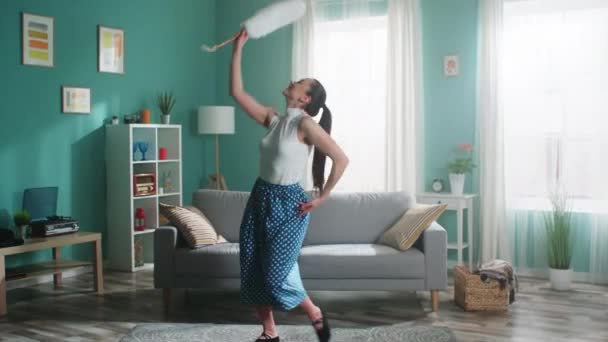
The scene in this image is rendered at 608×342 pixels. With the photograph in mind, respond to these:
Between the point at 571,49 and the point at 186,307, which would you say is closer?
the point at 186,307

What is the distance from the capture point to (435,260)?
13.7ft

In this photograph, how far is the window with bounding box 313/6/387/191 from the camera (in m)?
6.16

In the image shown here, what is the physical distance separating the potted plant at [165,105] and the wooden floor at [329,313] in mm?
1807

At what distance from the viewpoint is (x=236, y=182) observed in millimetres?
7152

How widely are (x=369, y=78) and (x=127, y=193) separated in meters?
2.46

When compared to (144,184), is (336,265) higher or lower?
lower

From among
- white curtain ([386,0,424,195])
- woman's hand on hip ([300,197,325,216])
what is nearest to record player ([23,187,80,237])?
woman's hand on hip ([300,197,325,216])

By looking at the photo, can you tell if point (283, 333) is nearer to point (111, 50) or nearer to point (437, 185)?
point (437, 185)

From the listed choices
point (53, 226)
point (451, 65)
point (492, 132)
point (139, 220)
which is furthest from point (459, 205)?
point (53, 226)

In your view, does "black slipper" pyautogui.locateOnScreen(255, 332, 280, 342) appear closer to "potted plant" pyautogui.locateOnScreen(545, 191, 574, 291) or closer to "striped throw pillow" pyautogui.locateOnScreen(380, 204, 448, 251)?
"striped throw pillow" pyautogui.locateOnScreen(380, 204, 448, 251)

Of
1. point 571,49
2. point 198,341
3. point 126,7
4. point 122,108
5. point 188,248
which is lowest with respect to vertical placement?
point 198,341

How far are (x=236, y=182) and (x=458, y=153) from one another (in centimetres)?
252

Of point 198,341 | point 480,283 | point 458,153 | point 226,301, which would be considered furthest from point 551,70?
point 198,341

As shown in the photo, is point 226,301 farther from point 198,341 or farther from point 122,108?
point 122,108
